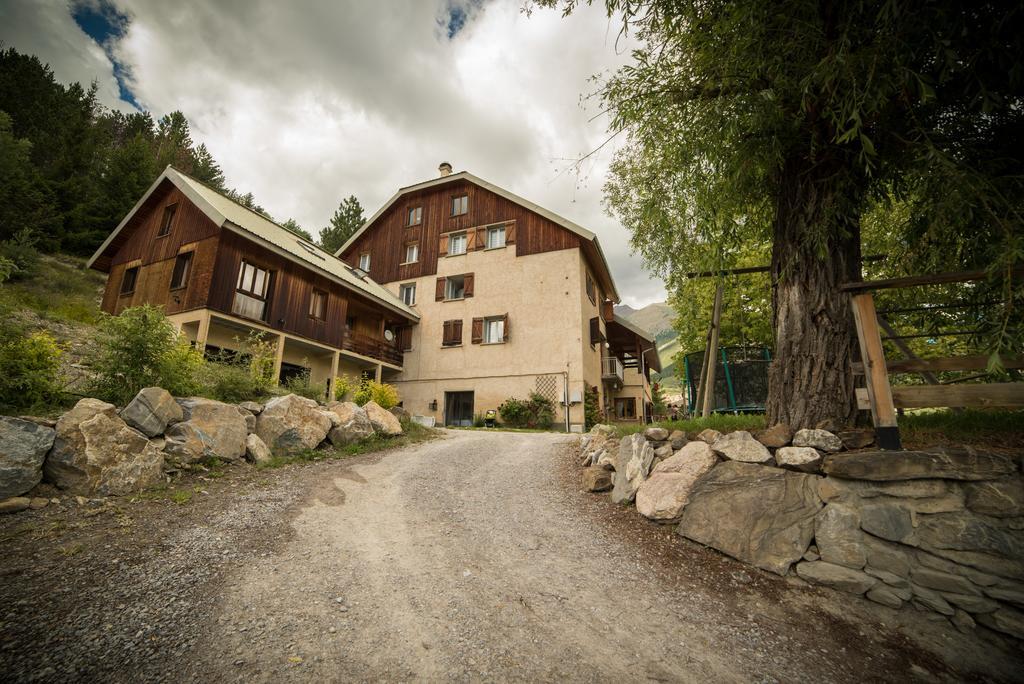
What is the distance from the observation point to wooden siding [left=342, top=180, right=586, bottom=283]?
18.7 meters

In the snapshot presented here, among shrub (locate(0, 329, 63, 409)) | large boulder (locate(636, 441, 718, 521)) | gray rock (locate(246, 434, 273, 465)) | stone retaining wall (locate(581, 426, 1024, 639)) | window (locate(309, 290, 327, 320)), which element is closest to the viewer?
stone retaining wall (locate(581, 426, 1024, 639))

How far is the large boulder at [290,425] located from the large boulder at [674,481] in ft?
20.2

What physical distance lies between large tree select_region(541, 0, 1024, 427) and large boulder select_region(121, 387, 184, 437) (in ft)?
24.3

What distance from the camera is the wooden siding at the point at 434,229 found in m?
18.7

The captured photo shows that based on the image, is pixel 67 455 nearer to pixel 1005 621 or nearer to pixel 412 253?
pixel 1005 621

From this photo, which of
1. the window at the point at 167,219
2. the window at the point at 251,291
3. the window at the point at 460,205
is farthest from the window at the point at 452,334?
the window at the point at 167,219

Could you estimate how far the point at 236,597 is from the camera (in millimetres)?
3230

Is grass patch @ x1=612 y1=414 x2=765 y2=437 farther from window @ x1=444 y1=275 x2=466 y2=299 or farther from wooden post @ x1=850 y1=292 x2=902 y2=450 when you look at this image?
window @ x1=444 y1=275 x2=466 y2=299

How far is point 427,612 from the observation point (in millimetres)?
3244

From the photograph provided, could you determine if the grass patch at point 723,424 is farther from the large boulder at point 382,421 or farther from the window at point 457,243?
A: the window at point 457,243

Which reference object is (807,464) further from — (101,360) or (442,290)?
(442,290)

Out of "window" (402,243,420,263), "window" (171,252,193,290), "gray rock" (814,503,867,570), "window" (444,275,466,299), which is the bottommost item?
"gray rock" (814,503,867,570)

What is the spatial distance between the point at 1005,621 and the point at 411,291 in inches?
829

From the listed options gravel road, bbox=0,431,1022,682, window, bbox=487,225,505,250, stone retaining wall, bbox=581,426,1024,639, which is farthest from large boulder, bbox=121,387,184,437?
window, bbox=487,225,505,250
